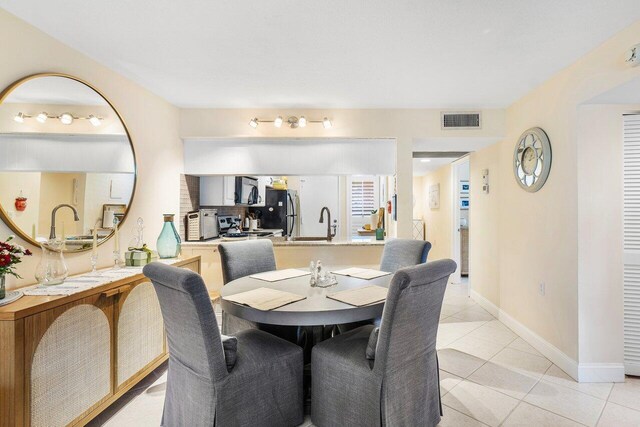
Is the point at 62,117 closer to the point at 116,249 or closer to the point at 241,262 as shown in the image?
the point at 116,249

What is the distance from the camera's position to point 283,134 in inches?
143

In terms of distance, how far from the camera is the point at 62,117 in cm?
213

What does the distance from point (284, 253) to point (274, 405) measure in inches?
83.6

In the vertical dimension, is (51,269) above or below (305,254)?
above

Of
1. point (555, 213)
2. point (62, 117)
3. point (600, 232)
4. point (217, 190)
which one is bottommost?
point (600, 232)

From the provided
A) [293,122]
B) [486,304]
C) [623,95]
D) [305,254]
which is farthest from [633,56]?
[305,254]

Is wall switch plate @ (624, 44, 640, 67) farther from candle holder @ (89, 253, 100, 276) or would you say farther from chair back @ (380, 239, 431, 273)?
candle holder @ (89, 253, 100, 276)

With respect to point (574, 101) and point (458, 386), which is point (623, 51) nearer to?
point (574, 101)

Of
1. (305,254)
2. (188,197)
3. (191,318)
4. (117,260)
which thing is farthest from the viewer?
(188,197)

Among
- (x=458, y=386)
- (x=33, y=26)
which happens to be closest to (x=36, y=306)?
(x=33, y=26)

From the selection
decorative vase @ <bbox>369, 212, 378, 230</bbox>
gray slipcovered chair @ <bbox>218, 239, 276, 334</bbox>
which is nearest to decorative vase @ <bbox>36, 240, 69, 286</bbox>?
gray slipcovered chair @ <bbox>218, 239, 276, 334</bbox>

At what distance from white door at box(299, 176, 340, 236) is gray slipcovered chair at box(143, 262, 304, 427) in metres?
3.28

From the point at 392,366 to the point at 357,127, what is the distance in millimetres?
2726

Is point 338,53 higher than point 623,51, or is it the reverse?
point 338,53
